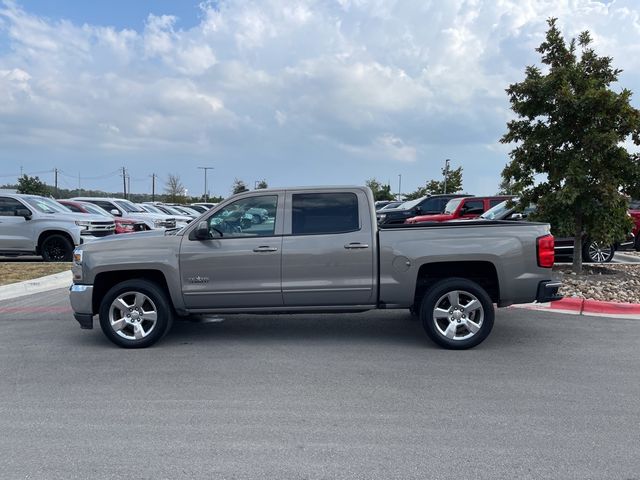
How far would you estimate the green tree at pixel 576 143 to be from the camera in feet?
31.2

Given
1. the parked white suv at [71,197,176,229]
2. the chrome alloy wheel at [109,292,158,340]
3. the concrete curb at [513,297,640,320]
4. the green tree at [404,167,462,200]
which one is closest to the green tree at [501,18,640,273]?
the concrete curb at [513,297,640,320]

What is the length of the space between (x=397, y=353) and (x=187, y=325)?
120 inches

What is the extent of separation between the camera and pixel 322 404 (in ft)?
15.0

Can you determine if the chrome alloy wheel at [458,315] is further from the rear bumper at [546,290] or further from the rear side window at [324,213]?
the rear side window at [324,213]

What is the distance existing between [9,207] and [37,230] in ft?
3.37

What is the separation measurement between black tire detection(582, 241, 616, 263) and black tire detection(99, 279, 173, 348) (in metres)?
10.3

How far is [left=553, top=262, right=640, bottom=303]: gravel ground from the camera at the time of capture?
8.73 metres

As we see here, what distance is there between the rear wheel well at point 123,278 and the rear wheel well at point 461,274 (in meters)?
2.94

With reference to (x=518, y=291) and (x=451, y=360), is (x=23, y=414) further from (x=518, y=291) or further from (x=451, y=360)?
(x=518, y=291)

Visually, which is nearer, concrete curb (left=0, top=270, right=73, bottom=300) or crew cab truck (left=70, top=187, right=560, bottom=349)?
crew cab truck (left=70, top=187, right=560, bottom=349)

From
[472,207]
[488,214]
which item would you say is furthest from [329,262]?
[472,207]

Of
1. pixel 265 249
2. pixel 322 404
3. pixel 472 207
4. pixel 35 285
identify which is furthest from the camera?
pixel 472 207

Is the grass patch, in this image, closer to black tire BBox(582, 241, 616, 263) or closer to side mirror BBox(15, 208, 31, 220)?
side mirror BBox(15, 208, 31, 220)

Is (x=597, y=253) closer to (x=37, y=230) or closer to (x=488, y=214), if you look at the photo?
(x=488, y=214)
